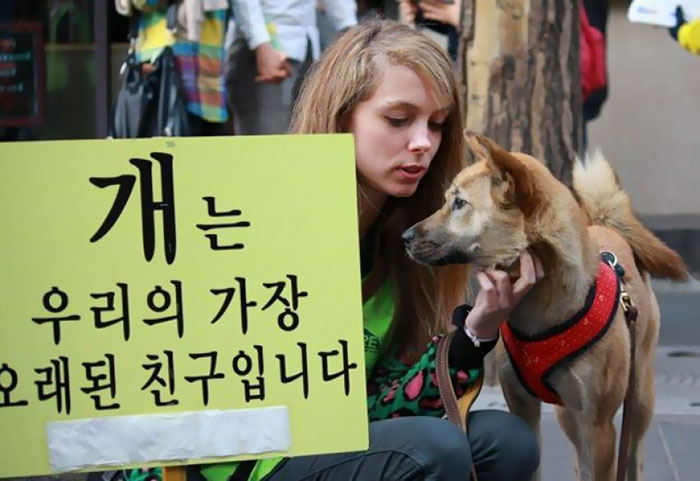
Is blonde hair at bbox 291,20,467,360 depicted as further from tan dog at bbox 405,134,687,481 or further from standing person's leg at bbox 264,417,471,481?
standing person's leg at bbox 264,417,471,481

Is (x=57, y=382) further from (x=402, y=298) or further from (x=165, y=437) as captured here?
(x=402, y=298)

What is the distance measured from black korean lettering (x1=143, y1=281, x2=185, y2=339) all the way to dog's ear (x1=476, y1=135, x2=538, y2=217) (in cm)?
85

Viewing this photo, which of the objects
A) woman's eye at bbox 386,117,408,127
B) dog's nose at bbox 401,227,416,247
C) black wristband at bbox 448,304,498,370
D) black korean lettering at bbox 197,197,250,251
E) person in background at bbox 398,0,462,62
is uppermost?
person in background at bbox 398,0,462,62

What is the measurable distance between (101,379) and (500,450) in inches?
33.6

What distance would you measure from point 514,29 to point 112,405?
121 inches

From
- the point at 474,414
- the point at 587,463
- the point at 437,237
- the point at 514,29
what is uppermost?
the point at 514,29

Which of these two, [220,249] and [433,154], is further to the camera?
[433,154]

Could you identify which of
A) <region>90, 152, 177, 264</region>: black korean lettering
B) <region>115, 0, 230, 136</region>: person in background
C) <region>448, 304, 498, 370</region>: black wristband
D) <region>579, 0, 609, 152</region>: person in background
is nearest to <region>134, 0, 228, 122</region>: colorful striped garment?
<region>115, 0, 230, 136</region>: person in background

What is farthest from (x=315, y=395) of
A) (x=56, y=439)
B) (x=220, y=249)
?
(x=56, y=439)

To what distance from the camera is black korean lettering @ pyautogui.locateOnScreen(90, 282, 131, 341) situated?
2.14 meters

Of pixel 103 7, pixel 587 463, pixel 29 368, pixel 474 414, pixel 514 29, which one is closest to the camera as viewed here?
pixel 29 368

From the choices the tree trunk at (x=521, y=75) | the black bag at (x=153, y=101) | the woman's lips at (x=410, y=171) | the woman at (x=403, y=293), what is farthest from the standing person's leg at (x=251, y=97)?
the woman's lips at (x=410, y=171)

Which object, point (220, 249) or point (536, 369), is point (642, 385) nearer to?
point (536, 369)

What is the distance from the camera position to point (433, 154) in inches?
103
